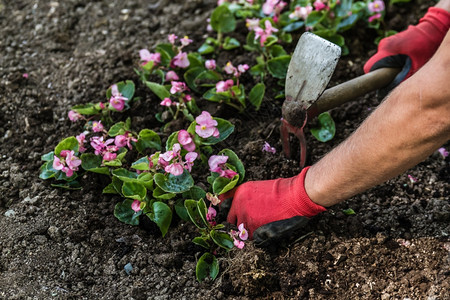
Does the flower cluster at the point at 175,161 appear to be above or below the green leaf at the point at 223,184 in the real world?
above

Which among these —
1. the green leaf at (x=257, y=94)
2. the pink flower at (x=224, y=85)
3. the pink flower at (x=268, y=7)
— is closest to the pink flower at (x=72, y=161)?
the pink flower at (x=224, y=85)

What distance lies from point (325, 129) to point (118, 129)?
2.46 ft

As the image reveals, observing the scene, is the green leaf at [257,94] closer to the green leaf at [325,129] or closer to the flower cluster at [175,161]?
the green leaf at [325,129]

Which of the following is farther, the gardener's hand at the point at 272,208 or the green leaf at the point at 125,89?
the green leaf at the point at 125,89

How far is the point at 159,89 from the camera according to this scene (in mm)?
1985

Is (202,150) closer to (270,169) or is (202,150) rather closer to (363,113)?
(270,169)

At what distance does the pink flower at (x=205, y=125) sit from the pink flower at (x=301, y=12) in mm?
690

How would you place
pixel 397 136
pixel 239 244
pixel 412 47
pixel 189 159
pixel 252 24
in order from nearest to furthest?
1. pixel 397 136
2. pixel 239 244
3. pixel 189 159
4. pixel 412 47
5. pixel 252 24

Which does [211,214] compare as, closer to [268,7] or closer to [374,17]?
[268,7]

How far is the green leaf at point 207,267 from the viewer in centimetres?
162

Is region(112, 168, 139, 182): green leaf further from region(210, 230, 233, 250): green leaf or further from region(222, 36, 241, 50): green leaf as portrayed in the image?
region(222, 36, 241, 50): green leaf

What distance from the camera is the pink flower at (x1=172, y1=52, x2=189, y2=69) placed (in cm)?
207

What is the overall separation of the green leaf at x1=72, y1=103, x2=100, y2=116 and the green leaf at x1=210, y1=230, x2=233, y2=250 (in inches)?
26.7

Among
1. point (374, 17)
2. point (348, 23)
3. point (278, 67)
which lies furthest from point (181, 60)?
point (374, 17)
